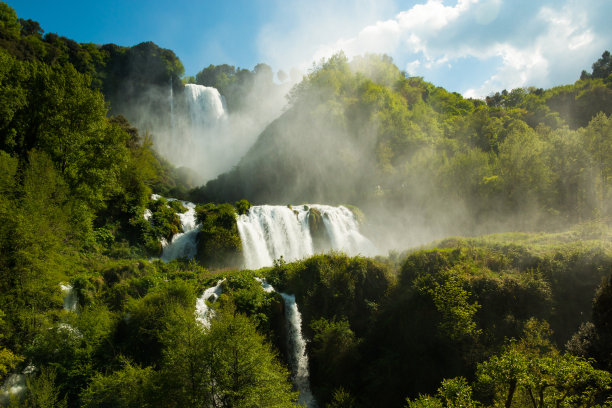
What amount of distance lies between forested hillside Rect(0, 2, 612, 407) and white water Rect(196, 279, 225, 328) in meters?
0.11

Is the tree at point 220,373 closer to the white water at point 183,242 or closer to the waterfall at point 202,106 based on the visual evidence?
the white water at point 183,242

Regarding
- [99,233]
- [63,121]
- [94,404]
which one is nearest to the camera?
[94,404]

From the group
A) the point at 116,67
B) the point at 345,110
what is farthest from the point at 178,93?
the point at 345,110

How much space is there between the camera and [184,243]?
27.6 m

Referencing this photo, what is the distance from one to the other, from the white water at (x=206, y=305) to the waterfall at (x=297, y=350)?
3.29 meters

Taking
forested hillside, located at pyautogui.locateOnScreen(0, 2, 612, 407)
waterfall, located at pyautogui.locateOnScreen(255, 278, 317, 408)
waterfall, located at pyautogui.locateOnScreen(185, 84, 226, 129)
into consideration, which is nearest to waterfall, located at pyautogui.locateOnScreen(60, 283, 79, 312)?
forested hillside, located at pyautogui.locateOnScreen(0, 2, 612, 407)

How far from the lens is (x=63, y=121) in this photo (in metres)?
20.1

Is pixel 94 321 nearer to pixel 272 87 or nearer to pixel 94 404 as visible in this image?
pixel 94 404

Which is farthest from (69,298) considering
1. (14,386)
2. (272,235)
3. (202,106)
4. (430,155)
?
(202,106)

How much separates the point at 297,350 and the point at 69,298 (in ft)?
48.4

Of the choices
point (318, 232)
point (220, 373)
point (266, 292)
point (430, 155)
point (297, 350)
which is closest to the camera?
point (220, 373)

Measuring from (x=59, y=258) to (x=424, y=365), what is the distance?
22.5m

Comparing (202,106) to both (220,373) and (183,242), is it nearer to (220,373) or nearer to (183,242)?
(183,242)

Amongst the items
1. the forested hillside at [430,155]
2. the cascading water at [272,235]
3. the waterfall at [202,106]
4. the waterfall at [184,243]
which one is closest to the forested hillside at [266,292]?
the forested hillside at [430,155]
